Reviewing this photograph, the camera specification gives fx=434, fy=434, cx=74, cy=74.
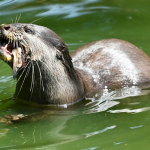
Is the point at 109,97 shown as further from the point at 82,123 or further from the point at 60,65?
the point at 82,123

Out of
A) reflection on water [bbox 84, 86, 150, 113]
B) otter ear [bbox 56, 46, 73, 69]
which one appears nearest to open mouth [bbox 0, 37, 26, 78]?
otter ear [bbox 56, 46, 73, 69]

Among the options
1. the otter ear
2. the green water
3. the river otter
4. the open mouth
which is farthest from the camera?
the otter ear

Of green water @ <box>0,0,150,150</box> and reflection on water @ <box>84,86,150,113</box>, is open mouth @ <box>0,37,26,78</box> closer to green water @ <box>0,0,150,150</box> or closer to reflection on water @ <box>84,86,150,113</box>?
green water @ <box>0,0,150,150</box>

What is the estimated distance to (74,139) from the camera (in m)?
4.16

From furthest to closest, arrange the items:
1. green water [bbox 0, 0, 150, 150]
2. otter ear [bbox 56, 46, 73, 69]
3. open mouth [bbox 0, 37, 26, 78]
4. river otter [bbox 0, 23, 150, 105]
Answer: otter ear [bbox 56, 46, 73, 69] < river otter [bbox 0, 23, 150, 105] < open mouth [bbox 0, 37, 26, 78] < green water [bbox 0, 0, 150, 150]

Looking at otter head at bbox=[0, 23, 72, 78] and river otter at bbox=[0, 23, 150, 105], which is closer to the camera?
otter head at bbox=[0, 23, 72, 78]

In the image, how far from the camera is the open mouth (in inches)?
180

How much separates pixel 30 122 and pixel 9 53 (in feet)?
2.60

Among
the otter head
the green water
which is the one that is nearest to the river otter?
the otter head

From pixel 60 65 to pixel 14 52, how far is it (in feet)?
2.30

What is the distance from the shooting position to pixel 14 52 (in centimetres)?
460

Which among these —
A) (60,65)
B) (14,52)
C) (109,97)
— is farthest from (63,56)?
(109,97)

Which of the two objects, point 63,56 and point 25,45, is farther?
point 63,56

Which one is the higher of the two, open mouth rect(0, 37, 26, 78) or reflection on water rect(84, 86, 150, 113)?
open mouth rect(0, 37, 26, 78)
